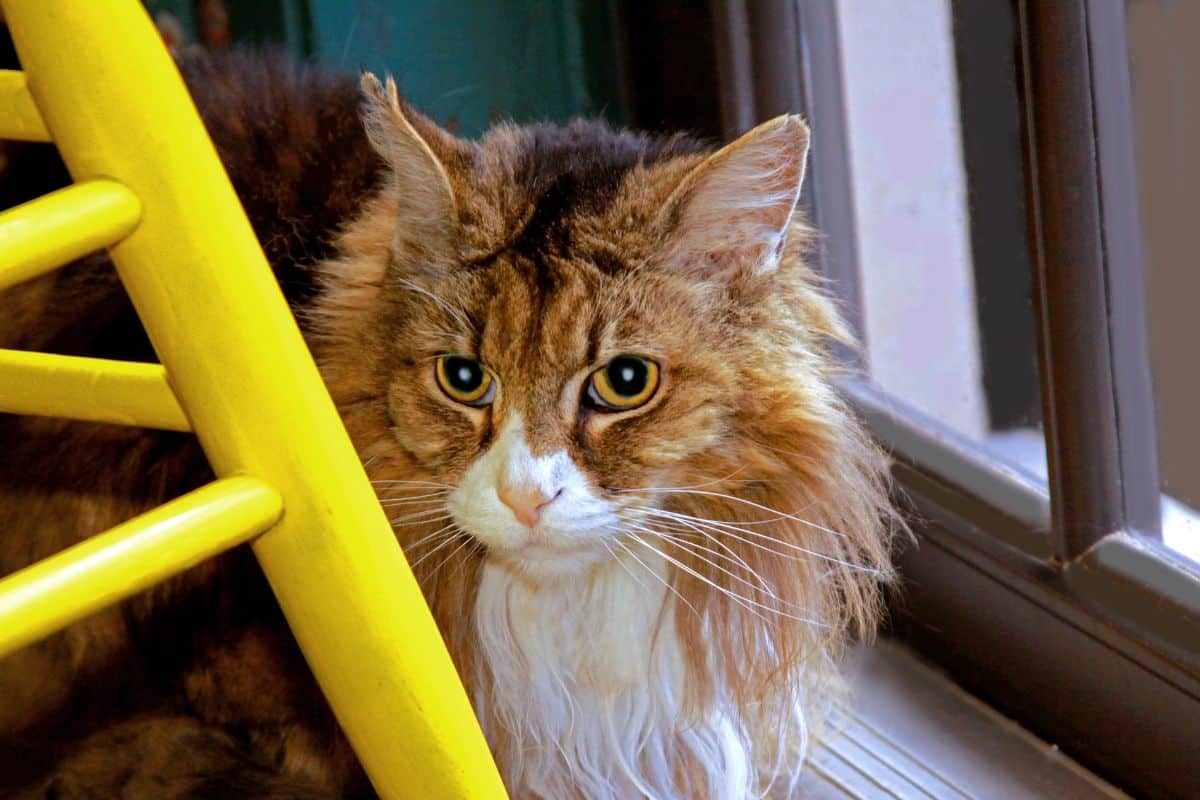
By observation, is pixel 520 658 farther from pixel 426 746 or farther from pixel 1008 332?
pixel 1008 332

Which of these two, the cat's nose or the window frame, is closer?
the cat's nose

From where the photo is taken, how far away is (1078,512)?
1.31 meters

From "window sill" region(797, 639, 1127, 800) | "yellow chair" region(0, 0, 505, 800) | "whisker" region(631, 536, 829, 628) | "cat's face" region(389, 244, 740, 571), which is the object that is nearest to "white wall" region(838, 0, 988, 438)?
"window sill" region(797, 639, 1127, 800)

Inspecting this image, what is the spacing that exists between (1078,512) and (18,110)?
104 cm

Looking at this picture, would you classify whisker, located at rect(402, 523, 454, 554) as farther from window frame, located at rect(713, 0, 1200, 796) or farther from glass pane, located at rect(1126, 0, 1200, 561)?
glass pane, located at rect(1126, 0, 1200, 561)

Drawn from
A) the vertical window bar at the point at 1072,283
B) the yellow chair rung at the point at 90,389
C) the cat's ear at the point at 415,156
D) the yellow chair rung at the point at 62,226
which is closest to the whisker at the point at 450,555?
the cat's ear at the point at 415,156

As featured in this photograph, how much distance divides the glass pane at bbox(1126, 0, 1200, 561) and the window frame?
0.04 meters

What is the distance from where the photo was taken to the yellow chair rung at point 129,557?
66cm

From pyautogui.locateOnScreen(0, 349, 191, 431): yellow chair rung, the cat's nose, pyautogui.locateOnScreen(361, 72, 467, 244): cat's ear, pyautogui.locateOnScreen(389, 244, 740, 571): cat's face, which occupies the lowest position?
the cat's nose

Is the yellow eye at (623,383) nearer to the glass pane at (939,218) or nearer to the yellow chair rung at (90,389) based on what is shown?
the yellow chair rung at (90,389)

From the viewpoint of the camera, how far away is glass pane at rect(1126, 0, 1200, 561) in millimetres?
1291

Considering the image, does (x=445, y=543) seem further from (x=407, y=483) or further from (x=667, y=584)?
(x=667, y=584)

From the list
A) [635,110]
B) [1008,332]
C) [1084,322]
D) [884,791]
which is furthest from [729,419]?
[635,110]

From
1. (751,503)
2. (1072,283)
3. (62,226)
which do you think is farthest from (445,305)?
(1072,283)
